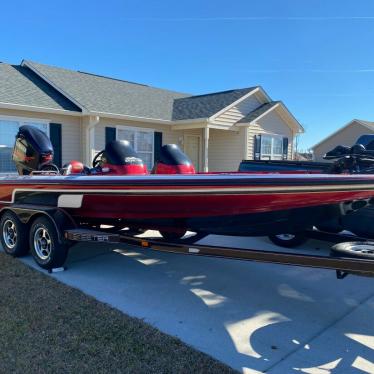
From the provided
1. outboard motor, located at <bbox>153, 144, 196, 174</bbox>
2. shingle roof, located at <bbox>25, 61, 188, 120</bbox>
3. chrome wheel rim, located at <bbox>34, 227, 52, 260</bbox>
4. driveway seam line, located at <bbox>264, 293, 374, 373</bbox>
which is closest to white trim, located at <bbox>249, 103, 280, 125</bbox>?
shingle roof, located at <bbox>25, 61, 188, 120</bbox>

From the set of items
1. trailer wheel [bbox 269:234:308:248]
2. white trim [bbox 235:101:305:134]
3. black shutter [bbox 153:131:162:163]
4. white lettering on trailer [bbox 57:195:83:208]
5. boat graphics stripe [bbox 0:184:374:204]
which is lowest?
trailer wheel [bbox 269:234:308:248]

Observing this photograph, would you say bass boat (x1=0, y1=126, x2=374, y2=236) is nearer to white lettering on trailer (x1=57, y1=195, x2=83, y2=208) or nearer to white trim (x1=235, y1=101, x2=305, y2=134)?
white lettering on trailer (x1=57, y1=195, x2=83, y2=208)

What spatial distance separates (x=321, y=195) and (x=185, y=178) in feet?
4.25

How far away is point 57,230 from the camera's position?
188 inches

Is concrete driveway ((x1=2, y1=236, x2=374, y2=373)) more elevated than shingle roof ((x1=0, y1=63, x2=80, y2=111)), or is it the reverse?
shingle roof ((x1=0, y1=63, x2=80, y2=111))

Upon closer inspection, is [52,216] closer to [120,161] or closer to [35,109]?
[120,161]

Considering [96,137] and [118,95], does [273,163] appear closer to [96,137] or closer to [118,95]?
[96,137]

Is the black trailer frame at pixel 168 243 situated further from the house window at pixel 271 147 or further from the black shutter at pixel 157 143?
the house window at pixel 271 147

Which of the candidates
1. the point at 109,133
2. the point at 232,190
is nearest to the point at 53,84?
the point at 109,133

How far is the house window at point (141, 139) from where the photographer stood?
44.5 ft

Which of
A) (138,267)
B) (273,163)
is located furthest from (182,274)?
(273,163)

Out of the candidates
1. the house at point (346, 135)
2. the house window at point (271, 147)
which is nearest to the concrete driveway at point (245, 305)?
the house window at point (271, 147)

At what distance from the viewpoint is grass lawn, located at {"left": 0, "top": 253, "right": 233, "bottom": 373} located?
273 centimetres

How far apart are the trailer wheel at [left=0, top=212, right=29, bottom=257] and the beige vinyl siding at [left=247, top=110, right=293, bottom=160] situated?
11.6m
